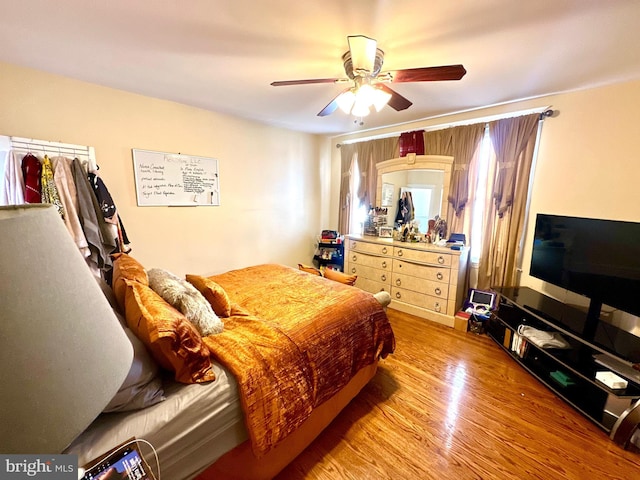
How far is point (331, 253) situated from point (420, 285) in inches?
59.8

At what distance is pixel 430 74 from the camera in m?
1.51

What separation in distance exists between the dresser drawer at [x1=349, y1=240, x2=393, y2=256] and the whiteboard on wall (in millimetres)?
1888

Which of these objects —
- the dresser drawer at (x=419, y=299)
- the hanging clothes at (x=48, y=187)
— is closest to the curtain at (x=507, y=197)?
the dresser drawer at (x=419, y=299)

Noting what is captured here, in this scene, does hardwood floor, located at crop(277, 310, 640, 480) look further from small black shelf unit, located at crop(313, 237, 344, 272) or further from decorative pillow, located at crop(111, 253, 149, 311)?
small black shelf unit, located at crop(313, 237, 344, 272)

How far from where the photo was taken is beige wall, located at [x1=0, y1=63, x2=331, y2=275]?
2.15 metres

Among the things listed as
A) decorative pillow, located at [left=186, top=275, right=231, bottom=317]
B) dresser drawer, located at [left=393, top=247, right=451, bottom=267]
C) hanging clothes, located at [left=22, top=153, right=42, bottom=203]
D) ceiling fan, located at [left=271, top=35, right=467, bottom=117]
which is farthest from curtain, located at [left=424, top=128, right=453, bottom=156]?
hanging clothes, located at [left=22, top=153, right=42, bottom=203]

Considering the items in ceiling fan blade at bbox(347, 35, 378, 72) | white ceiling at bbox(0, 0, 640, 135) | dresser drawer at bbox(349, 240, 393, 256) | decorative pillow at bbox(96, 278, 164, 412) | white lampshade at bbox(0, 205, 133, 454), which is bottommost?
decorative pillow at bbox(96, 278, 164, 412)

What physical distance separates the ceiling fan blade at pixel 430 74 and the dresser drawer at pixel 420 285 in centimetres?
218

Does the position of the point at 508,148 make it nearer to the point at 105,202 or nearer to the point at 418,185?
the point at 418,185

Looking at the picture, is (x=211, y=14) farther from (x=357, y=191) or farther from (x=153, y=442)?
(x=357, y=191)

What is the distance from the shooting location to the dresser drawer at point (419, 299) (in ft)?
10.0

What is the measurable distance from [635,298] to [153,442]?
2.85 m

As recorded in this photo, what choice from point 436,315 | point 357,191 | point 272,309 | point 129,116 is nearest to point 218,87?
point 129,116

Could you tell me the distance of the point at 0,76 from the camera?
1.94 m
